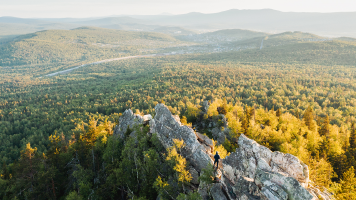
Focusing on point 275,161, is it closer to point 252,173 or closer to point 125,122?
point 252,173

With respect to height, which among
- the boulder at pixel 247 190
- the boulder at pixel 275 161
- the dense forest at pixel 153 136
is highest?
the boulder at pixel 275 161

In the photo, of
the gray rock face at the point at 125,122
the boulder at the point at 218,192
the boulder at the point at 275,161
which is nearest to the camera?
the boulder at the point at 275,161

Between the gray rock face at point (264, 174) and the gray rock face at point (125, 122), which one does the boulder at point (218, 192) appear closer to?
the gray rock face at point (264, 174)

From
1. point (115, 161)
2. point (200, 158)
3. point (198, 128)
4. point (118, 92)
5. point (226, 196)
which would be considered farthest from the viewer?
point (118, 92)

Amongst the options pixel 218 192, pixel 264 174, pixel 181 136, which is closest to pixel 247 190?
pixel 264 174

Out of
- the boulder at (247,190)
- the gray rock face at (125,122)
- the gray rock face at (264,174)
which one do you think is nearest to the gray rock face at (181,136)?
the gray rock face at (264,174)

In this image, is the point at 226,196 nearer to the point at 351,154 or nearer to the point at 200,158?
the point at 200,158

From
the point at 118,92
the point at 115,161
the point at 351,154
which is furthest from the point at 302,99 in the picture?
the point at 118,92
